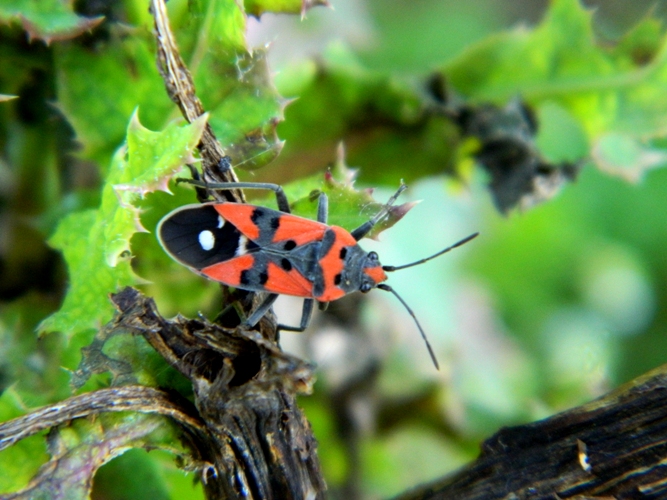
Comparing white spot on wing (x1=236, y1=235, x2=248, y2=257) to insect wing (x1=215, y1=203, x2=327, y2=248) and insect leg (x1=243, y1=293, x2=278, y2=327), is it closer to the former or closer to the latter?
insect wing (x1=215, y1=203, x2=327, y2=248)

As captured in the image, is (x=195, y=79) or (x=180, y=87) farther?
(x=195, y=79)

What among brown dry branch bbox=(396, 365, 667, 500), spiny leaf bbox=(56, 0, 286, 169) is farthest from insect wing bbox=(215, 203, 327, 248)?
brown dry branch bbox=(396, 365, 667, 500)

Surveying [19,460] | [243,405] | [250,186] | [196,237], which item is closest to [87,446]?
[19,460]

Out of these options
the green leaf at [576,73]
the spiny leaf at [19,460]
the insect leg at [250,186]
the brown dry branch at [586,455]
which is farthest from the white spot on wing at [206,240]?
the green leaf at [576,73]

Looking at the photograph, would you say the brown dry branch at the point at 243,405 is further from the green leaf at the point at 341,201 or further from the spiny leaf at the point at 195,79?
the spiny leaf at the point at 195,79

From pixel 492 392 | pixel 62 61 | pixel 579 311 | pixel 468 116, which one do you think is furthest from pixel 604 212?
pixel 62 61

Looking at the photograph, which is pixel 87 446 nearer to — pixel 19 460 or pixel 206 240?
pixel 19 460
